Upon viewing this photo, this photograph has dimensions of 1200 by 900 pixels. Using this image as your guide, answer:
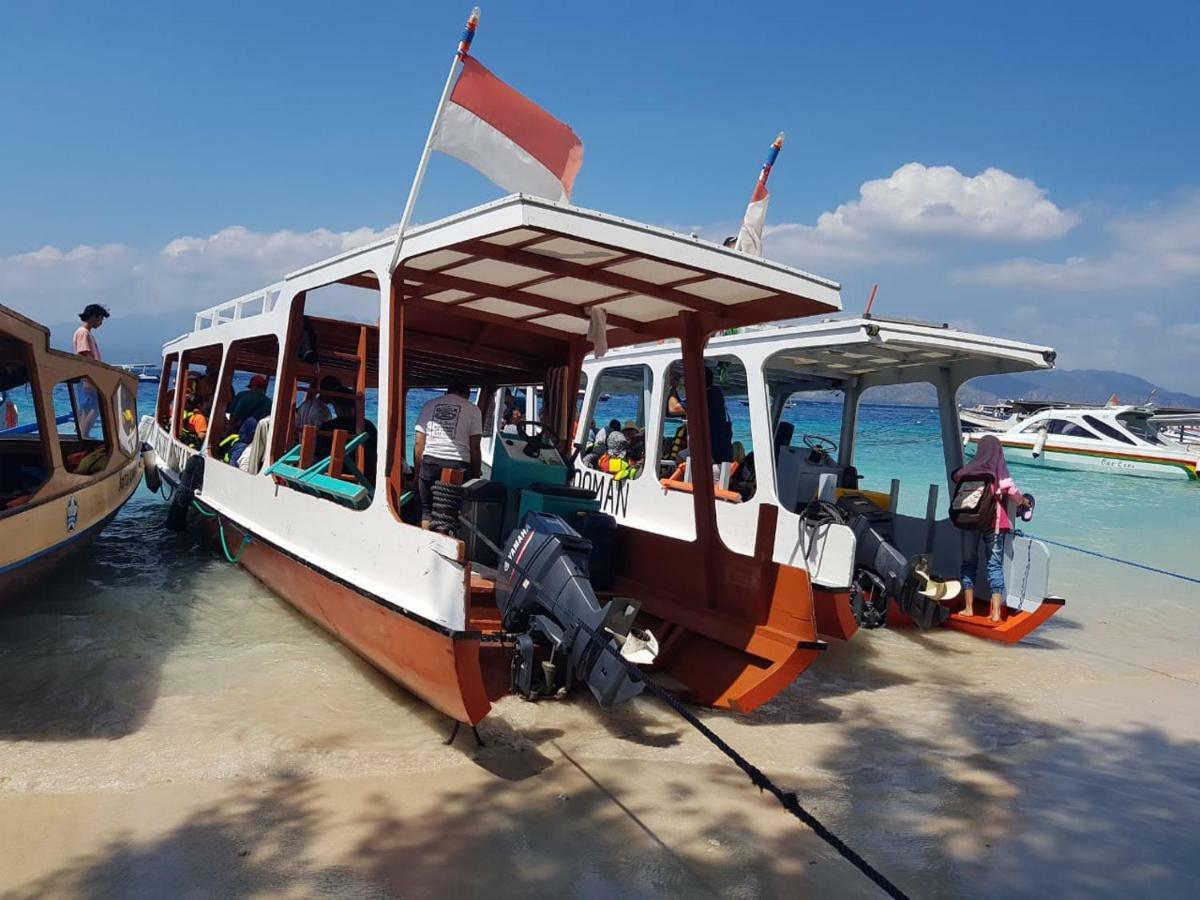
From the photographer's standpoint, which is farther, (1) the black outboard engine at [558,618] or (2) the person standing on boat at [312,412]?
(2) the person standing on boat at [312,412]

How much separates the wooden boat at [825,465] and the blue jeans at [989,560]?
90 millimetres

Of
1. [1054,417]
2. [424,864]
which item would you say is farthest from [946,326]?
[1054,417]

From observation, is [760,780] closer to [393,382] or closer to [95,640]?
[393,382]

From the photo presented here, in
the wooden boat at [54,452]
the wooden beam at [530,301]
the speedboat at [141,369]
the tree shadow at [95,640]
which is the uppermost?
the wooden beam at [530,301]

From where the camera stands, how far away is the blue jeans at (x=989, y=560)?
26.0 feet

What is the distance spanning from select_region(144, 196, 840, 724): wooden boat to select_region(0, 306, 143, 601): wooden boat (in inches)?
53.0

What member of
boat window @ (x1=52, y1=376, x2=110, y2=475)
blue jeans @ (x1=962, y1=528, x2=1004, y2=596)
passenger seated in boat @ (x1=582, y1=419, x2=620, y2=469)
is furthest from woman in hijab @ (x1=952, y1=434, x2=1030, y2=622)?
boat window @ (x1=52, y1=376, x2=110, y2=475)

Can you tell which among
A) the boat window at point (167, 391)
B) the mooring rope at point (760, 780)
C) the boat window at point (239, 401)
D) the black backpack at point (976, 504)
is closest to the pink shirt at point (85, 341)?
the boat window at point (239, 401)

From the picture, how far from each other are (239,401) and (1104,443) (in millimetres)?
25375

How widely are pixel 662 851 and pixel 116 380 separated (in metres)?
7.52

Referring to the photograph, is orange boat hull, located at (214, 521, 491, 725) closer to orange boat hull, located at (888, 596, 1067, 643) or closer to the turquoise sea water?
the turquoise sea water

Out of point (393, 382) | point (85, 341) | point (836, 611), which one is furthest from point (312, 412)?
point (836, 611)

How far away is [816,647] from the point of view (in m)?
5.27

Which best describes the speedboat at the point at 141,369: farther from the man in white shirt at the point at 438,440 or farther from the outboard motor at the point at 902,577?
the outboard motor at the point at 902,577
